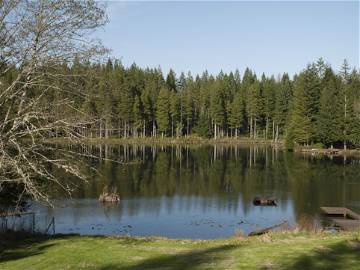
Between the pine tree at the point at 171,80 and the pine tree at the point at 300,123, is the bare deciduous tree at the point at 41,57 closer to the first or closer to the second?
the pine tree at the point at 300,123

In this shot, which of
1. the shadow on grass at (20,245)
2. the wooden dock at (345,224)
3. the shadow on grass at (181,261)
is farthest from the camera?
the wooden dock at (345,224)

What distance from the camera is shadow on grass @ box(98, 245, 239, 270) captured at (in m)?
11.6

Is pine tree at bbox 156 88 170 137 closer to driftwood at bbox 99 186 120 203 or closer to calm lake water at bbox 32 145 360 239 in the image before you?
calm lake water at bbox 32 145 360 239

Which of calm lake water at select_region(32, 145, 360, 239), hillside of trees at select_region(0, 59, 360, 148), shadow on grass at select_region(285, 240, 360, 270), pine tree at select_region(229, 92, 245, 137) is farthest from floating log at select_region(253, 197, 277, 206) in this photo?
pine tree at select_region(229, 92, 245, 137)

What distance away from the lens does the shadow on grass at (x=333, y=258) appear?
1112 cm

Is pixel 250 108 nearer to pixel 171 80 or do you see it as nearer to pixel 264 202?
pixel 171 80

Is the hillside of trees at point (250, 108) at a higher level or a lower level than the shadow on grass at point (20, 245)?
higher

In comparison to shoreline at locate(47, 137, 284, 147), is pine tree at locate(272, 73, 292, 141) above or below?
above

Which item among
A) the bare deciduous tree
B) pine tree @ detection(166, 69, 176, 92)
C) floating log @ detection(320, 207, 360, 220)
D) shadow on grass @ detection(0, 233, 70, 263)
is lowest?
floating log @ detection(320, 207, 360, 220)

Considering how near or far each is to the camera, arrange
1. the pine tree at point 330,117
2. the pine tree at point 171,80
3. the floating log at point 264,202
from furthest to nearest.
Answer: the pine tree at point 171,80 → the pine tree at point 330,117 → the floating log at point 264,202

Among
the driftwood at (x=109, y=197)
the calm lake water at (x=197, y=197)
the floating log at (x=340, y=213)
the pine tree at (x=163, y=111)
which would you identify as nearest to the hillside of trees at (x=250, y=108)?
the pine tree at (x=163, y=111)

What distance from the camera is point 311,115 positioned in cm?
8956

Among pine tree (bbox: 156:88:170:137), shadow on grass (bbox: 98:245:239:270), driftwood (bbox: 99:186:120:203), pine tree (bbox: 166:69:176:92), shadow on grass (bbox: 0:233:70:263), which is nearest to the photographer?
shadow on grass (bbox: 98:245:239:270)

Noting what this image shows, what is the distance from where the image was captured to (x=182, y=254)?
13.3 meters
